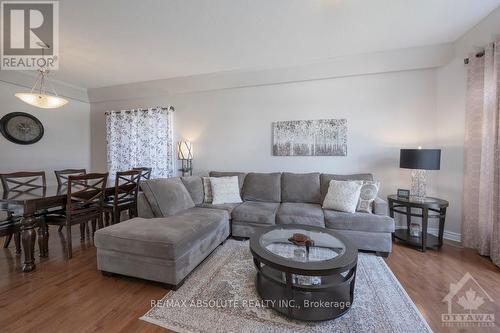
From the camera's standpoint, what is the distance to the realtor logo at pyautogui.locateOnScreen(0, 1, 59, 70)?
2.08 metres

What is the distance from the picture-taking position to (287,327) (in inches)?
55.5

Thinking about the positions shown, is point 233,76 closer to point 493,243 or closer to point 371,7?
point 371,7

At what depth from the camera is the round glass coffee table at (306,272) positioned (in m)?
1.42

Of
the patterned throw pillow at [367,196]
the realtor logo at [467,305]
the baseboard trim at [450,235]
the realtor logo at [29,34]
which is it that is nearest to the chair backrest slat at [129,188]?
the realtor logo at [29,34]

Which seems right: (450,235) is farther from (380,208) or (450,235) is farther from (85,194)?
(85,194)

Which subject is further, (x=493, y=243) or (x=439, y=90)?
(x=439, y=90)

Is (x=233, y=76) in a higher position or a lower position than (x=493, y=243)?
higher

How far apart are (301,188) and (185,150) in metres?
2.26

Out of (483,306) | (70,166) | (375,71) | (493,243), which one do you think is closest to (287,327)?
(483,306)

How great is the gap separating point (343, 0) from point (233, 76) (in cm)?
204

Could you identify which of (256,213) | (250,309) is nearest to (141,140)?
(256,213)

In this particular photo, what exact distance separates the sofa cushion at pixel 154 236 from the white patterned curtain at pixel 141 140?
213 cm

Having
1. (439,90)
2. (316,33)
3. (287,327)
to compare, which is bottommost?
(287,327)

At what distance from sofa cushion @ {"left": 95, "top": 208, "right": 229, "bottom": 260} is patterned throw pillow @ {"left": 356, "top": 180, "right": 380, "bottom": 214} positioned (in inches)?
75.4
